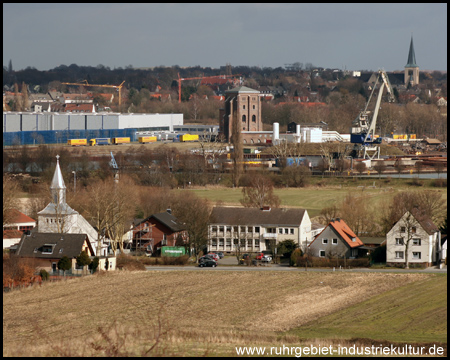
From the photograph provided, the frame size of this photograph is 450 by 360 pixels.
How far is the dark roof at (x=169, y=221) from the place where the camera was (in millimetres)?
31861

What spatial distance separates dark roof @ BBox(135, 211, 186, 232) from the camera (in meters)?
31.9

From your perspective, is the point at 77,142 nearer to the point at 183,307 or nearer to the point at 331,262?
the point at 331,262

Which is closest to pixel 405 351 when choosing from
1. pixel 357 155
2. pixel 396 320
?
pixel 396 320

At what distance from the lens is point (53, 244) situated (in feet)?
87.8

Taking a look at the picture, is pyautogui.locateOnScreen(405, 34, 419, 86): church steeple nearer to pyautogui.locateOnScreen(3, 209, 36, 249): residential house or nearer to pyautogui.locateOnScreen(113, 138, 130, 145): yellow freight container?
pyautogui.locateOnScreen(113, 138, 130, 145): yellow freight container

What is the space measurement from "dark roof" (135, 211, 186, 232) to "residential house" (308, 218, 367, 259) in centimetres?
528

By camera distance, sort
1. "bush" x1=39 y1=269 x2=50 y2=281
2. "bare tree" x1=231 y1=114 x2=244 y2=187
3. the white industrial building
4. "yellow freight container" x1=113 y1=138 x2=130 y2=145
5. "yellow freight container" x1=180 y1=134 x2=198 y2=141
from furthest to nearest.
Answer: "yellow freight container" x1=180 y1=134 x2=198 y2=141
the white industrial building
"yellow freight container" x1=113 y1=138 x2=130 y2=145
"bare tree" x1=231 y1=114 x2=244 y2=187
"bush" x1=39 y1=269 x2=50 y2=281

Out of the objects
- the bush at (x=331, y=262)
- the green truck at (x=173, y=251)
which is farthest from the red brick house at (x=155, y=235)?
the bush at (x=331, y=262)

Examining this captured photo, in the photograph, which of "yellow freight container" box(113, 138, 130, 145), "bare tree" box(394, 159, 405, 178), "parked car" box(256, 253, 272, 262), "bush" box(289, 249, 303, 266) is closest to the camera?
"bush" box(289, 249, 303, 266)

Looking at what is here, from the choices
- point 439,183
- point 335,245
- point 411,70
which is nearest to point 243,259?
point 335,245

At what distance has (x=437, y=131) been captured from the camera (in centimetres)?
8794

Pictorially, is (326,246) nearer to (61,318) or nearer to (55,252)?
(55,252)

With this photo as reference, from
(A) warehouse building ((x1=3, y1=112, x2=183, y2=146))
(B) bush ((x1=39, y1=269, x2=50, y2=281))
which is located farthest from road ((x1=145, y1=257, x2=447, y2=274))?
(A) warehouse building ((x1=3, y1=112, x2=183, y2=146))

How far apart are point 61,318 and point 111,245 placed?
464 inches
